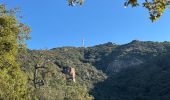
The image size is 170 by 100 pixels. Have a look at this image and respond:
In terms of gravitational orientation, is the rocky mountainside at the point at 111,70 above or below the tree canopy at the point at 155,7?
above

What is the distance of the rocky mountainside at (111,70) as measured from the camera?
81.4m

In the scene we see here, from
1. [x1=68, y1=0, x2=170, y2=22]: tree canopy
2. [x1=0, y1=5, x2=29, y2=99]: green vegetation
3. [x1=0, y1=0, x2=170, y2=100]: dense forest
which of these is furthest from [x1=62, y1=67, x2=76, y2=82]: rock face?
[x1=68, y1=0, x2=170, y2=22]: tree canopy

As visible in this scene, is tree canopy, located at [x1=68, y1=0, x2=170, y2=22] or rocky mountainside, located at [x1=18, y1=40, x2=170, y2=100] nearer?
tree canopy, located at [x1=68, y1=0, x2=170, y2=22]

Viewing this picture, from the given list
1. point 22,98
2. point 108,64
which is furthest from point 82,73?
point 22,98

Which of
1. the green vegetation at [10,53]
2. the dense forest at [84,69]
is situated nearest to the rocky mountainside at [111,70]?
the dense forest at [84,69]

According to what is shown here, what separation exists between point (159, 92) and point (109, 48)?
5943cm

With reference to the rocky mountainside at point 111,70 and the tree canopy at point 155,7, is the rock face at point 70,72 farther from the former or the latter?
the tree canopy at point 155,7

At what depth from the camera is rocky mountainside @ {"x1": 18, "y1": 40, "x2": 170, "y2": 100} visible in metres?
81.4

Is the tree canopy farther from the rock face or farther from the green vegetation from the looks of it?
the rock face

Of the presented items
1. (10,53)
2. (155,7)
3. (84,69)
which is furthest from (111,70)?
(155,7)

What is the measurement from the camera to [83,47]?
17738 centimetres

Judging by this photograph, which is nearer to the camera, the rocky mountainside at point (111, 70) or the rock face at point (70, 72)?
the rocky mountainside at point (111, 70)

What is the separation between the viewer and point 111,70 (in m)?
152

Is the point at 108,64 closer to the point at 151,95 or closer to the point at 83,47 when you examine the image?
the point at 83,47
